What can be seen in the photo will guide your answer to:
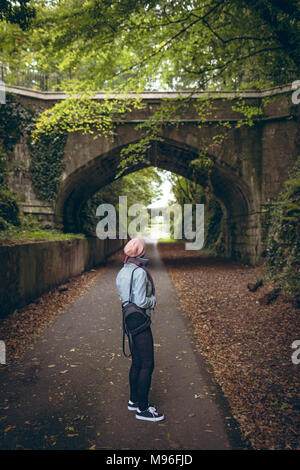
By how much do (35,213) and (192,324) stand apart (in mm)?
10963

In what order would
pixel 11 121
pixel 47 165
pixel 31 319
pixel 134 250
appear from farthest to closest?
pixel 47 165 < pixel 11 121 < pixel 31 319 < pixel 134 250

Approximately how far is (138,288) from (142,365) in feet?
2.49

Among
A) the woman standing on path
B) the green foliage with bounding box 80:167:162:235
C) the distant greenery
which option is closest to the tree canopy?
the woman standing on path

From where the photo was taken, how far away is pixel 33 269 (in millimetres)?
7648

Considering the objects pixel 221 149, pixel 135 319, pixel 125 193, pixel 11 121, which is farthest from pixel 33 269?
pixel 125 193

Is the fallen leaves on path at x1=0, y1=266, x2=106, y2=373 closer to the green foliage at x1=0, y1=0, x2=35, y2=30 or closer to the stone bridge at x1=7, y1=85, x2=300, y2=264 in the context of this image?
the green foliage at x1=0, y1=0, x2=35, y2=30

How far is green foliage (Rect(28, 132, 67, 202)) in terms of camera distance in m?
15.0

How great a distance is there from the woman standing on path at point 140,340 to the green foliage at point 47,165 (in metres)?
12.7

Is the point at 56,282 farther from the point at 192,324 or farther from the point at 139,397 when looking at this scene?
the point at 139,397

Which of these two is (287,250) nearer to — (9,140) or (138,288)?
(138,288)

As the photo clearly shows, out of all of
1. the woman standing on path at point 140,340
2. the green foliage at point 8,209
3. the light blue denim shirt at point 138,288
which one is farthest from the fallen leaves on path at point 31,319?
the green foliage at point 8,209

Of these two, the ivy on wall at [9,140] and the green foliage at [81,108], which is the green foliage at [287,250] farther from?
the ivy on wall at [9,140]
